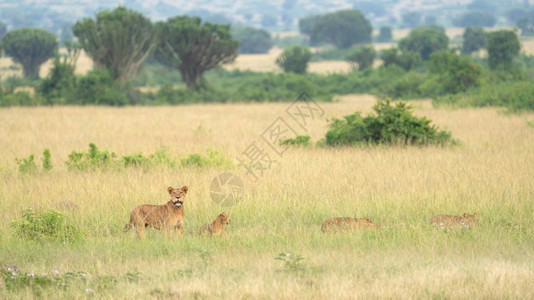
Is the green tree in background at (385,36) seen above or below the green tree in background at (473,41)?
above

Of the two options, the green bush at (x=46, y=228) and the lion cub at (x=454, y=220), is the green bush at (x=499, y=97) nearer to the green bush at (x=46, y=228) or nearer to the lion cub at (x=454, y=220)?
the lion cub at (x=454, y=220)

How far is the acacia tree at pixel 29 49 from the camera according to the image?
203ft

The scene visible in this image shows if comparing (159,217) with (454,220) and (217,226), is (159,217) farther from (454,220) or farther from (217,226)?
(454,220)

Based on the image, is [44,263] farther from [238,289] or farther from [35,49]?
[35,49]

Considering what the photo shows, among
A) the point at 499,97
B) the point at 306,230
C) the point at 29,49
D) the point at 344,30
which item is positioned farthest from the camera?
the point at 344,30

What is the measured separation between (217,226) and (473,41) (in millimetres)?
→ 72151

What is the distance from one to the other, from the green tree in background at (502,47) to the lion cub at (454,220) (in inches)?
1501

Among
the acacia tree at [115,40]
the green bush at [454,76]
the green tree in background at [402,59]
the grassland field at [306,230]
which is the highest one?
the acacia tree at [115,40]

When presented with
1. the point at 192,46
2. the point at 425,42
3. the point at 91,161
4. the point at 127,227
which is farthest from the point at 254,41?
the point at 127,227


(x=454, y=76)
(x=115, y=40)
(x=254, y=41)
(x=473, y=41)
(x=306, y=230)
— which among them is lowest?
(x=306, y=230)

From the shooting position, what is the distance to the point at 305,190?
983cm

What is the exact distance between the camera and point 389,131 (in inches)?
594

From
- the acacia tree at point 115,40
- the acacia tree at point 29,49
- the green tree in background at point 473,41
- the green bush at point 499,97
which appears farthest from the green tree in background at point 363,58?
the green bush at point 499,97

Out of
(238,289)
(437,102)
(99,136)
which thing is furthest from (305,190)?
→ (437,102)
